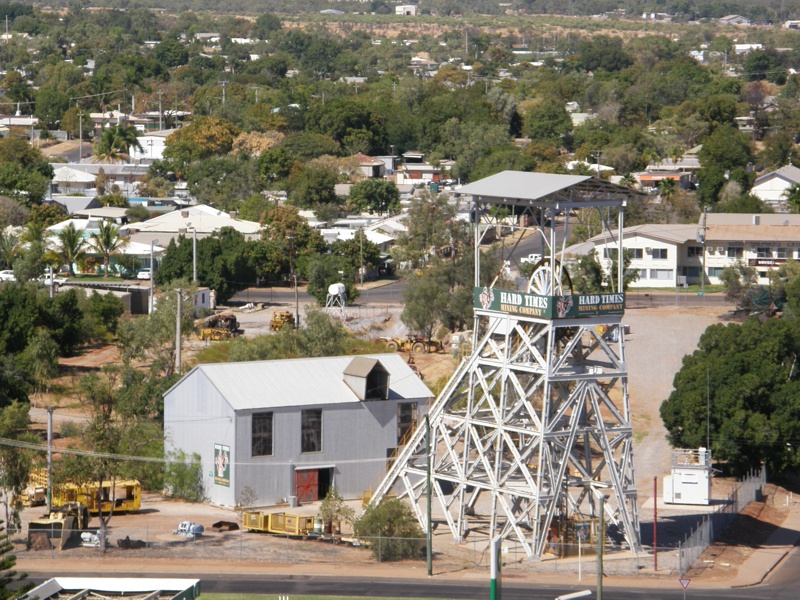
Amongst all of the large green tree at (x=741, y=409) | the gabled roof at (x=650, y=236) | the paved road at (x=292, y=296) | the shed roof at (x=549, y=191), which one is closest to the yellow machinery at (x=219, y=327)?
the paved road at (x=292, y=296)

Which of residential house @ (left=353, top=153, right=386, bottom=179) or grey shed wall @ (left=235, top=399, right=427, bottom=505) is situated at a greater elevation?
residential house @ (left=353, top=153, right=386, bottom=179)

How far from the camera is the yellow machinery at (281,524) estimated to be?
57.5 meters

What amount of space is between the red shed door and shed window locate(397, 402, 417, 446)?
395 cm

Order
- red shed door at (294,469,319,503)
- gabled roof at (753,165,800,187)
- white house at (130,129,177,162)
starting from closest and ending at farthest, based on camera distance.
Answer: red shed door at (294,469,319,503), gabled roof at (753,165,800,187), white house at (130,129,177,162)

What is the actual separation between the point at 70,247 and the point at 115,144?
64.4m

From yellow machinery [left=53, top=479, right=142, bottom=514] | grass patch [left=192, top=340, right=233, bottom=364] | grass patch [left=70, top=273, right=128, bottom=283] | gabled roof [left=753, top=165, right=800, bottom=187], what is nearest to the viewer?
yellow machinery [left=53, top=479, right=142, bottom=514]

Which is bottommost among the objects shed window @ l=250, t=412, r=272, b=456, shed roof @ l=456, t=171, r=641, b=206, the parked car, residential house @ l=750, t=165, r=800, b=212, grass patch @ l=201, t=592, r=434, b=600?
grass patch @ l=201, t=592, r=434, b=600

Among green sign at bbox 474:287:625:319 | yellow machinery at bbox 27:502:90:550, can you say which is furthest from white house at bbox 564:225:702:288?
yellow machinery at bbox 27:502:90:550

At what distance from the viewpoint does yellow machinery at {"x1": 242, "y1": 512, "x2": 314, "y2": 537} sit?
5753 cm

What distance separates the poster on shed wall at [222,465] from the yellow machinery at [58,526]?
18.1 feet

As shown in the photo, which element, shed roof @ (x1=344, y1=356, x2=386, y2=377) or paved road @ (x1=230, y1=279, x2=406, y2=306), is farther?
paved road @ (x1=230, y1=279, x2=406, y2=306)

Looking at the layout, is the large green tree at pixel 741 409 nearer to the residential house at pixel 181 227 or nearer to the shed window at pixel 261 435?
the shed window at pixel 261 435

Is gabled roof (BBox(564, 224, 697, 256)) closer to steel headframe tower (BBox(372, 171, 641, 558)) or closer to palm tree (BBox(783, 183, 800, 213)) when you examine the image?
palm tree (BBox(783, 183, 800, 213))

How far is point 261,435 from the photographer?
202 feet
